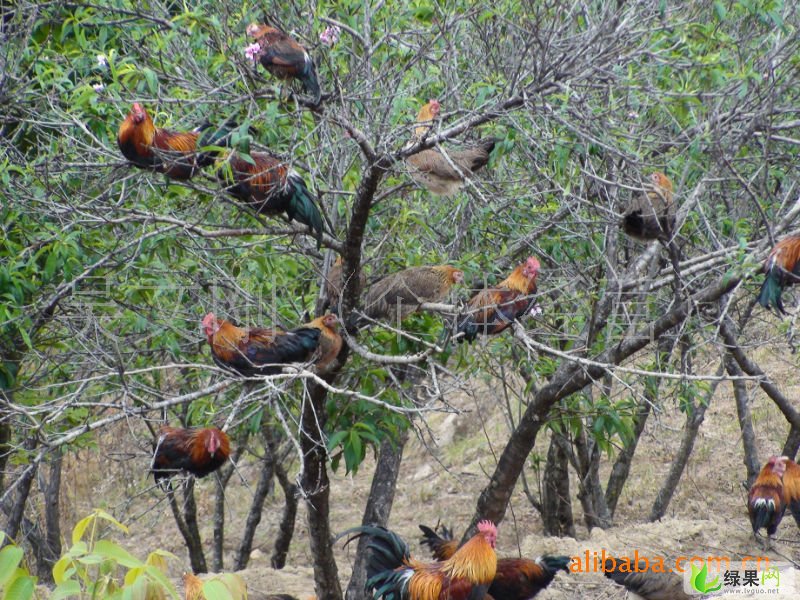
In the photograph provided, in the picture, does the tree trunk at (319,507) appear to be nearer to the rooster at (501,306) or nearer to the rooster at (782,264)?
the rooster at (501,306)

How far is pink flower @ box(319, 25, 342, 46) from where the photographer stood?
494 cm

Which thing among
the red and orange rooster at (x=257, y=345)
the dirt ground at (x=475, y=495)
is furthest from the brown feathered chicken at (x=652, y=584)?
the red and orange rooster at (x=257, y=345)

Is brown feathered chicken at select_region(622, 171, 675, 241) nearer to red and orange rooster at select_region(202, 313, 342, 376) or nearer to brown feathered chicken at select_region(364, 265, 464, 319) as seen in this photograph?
brown feathered chicken at select_region(364, 265, 464, 319)

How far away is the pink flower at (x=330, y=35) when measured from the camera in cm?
494

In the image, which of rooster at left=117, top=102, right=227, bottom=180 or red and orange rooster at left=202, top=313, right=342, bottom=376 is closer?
rooster at left=117, top=102, right=227, bottom=180

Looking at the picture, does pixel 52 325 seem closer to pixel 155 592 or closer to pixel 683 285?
pixel 683 285

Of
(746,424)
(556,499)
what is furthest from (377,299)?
(746,424)

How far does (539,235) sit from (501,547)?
166 inches

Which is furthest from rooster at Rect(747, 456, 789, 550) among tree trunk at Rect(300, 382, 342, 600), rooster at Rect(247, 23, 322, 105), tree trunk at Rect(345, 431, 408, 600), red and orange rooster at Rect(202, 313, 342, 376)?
rooster at Rect(247, 23, 322, 105)

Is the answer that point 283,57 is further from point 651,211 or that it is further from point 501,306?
point 651,211

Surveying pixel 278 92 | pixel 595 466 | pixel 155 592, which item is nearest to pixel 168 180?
pixel 278 92

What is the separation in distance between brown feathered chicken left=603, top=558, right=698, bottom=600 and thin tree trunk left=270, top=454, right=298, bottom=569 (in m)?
3.38

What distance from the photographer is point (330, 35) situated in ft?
16.4

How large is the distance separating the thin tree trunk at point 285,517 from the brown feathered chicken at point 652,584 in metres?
3.38
